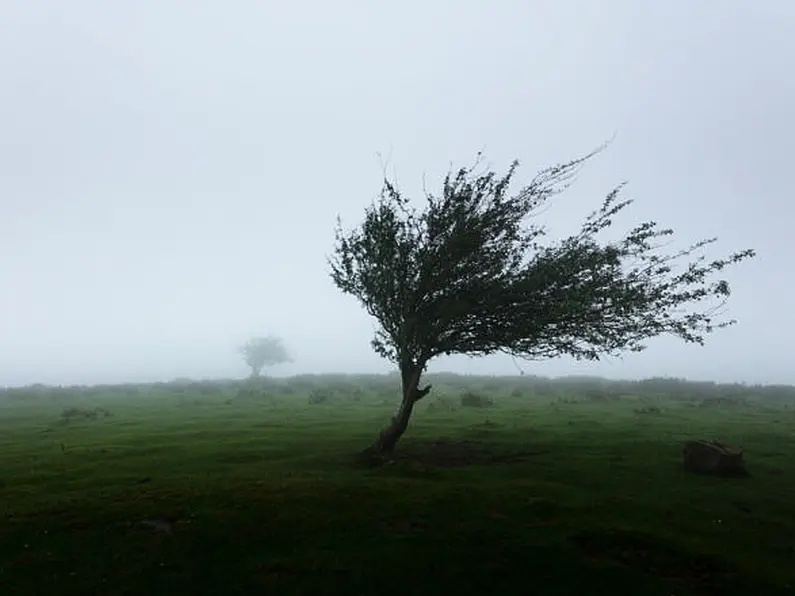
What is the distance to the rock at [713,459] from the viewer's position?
29156 mm

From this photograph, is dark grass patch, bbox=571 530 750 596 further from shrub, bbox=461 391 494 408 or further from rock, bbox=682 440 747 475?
shrub, bbox=461 391 494 408

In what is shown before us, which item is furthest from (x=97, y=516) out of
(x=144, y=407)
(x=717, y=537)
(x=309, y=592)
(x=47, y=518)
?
(x=144, y=407)

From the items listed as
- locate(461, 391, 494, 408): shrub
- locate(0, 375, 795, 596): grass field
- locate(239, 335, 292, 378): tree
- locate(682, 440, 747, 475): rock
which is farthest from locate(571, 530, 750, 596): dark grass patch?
locate(239, 335, 292, 378): tree

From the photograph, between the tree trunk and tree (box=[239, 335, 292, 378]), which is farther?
tree (box=[239, 335, 292, 378])

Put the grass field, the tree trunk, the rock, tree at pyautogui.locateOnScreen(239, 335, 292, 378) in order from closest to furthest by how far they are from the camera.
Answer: the grass field < the rock < the tree trunk < tree at pyautogui.locateOnScreen(239, 335, 292, 378)

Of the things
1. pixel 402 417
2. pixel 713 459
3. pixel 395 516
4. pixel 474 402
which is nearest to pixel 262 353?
pixel 474 402

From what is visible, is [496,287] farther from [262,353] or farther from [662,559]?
[262,353]

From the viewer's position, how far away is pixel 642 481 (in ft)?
90.3

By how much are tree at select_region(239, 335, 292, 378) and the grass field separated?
14697 centimetres

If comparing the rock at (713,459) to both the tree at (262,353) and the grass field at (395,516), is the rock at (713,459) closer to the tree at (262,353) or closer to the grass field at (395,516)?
the grass field at (395,516)

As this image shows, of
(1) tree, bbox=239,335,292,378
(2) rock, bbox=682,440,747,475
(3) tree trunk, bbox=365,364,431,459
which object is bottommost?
(2) rock, bbox=682,440,747,475

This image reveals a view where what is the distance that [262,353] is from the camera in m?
188

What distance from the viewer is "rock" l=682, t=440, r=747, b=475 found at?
29.2 metres

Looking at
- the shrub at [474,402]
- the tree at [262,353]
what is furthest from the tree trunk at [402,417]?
the tree at [262,353]
